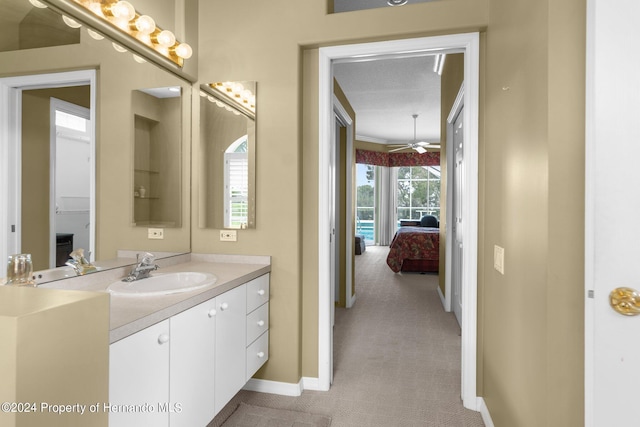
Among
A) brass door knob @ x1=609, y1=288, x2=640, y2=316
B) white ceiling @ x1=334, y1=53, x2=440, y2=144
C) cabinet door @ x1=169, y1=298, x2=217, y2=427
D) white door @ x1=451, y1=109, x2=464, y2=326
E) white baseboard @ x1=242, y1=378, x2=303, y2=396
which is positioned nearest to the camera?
brass door knob @ x1=609, y1=288, x2=640, y2=316

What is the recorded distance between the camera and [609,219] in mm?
1014

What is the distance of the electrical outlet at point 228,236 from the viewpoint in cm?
235

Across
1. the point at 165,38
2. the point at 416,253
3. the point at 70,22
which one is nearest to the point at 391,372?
the point at 165,38

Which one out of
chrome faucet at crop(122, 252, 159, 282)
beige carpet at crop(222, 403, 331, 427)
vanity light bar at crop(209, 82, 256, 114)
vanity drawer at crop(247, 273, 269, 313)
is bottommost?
beige carpet at crop(222, 403, 331, 427)

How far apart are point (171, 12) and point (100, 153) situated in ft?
3.52

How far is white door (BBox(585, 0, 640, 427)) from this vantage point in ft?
3.28

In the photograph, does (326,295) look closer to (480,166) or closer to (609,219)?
(480,166)

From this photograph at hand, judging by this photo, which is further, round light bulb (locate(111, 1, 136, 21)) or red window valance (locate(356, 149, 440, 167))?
red window valance (locate(356, 149, 440, 167))

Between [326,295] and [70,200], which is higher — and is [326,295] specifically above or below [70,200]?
below

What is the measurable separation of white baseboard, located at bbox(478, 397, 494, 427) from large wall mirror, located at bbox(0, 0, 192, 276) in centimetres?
209

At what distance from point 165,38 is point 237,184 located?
934 millimetres

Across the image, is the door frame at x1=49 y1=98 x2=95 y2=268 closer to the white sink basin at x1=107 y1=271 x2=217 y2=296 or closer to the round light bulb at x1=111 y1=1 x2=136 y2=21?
the white sink basin at x1=107 y1=271 x2=217 y2=296

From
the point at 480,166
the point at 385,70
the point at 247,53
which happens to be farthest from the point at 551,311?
the point at 385,70

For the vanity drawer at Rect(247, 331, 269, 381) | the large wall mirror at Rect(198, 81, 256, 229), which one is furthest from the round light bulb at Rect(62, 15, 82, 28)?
the vanity drawer at Rect(247, 331, 269, 381)
